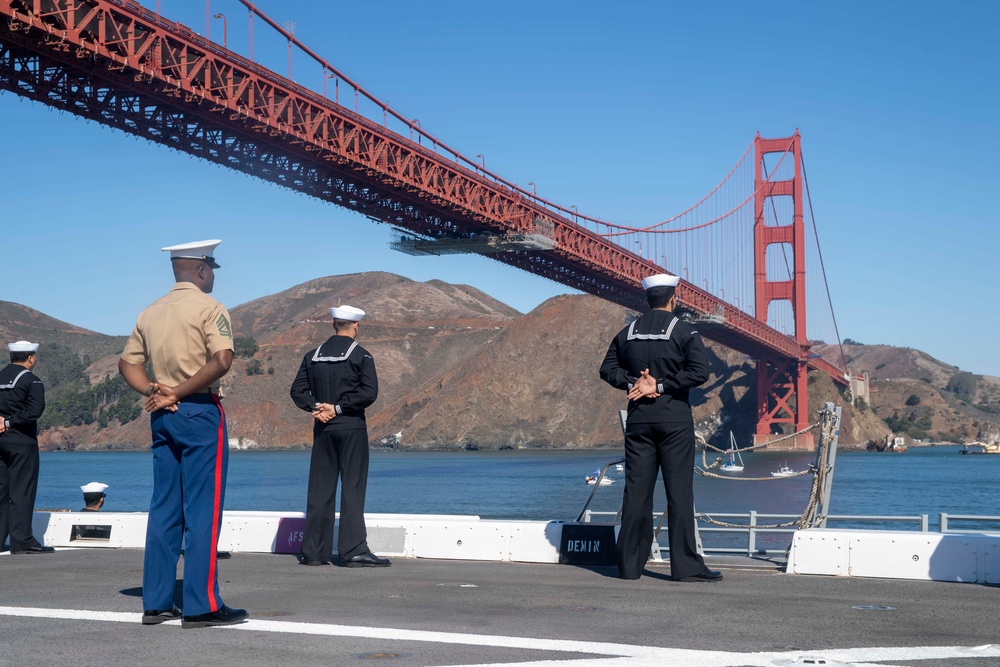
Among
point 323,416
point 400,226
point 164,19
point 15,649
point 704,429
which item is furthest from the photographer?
point 704,429

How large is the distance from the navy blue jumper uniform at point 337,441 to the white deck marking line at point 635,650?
2.50m

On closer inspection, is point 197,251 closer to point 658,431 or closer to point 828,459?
point 658,431

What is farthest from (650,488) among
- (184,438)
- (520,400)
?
(520,400)

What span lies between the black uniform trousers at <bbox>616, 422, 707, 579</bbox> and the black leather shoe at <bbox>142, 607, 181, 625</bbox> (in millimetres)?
2564

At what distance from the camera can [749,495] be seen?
1893 inches

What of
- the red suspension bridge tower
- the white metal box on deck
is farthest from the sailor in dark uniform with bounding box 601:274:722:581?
the red suspension bridge tower

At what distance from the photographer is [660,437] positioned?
642cm

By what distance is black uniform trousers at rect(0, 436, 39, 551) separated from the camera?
25.8ft

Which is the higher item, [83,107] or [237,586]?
[83,107]

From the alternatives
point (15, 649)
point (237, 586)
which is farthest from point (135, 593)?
point (15, 649)

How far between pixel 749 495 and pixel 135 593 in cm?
4475

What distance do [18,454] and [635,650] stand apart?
5.65 metres

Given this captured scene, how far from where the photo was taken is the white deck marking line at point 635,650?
3779 mm

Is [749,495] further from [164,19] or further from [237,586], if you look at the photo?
[237,586]
